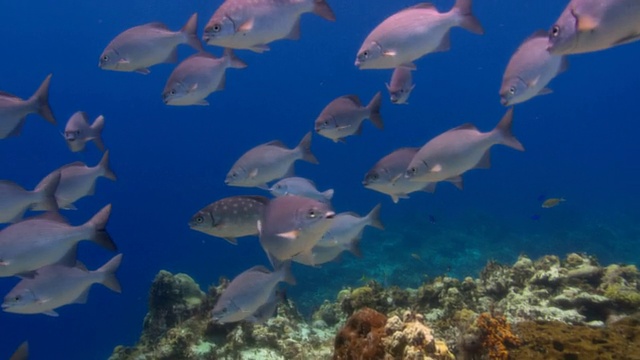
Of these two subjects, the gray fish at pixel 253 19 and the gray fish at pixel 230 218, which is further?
the gray fish at pixel 253 19

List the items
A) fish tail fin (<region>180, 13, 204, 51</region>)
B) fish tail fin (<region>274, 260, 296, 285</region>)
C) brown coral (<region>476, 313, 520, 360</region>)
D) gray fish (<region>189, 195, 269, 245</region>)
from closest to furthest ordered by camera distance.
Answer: brown coral (<region>476, 313, 520, 360</region>), gray fish (<region>189, 195, 269, 245</region>), fish tail fin (<region>274, 260, 296, 285</region>), fish tail fin (<region>180, 13, 204, 51</region>)

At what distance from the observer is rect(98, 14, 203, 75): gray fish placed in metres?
6.50

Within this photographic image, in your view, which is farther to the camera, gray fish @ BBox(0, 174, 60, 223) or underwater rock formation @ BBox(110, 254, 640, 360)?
gray fish @ BBox(0, 174, 60, 223)

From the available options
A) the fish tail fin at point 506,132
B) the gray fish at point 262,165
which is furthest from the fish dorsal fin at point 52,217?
the fish tail fin at point 506,132

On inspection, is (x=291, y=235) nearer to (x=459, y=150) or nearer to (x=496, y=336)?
(x=496, y=336)

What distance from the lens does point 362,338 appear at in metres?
4.22

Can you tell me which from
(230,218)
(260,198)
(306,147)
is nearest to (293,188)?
(306,147)

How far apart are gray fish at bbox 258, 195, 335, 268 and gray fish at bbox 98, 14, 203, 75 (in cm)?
351

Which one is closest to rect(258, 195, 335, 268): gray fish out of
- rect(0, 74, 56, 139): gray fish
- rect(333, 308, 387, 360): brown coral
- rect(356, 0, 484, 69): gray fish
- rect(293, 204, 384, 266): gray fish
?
rect(333, 308, 387, 360): brown coral

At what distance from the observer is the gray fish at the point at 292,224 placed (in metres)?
3.83

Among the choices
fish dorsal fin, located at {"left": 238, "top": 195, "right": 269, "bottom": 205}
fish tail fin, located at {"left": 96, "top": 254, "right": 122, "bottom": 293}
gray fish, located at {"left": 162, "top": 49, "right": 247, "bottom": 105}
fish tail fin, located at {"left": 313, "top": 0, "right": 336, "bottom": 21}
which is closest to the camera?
fish dorsal fin, located at {"left": 238, "top": 195, "right": 269, "bottom": 205}

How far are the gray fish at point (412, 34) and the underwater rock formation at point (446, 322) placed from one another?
9.33 ft

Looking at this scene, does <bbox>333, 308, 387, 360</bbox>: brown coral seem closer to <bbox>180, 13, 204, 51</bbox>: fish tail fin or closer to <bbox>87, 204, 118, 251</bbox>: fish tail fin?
<bbox>87, 204, 118, 251</bbox>: fish tail fin

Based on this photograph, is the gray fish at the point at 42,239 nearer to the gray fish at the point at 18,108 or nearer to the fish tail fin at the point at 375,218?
the gray fish at the point at 18,108
